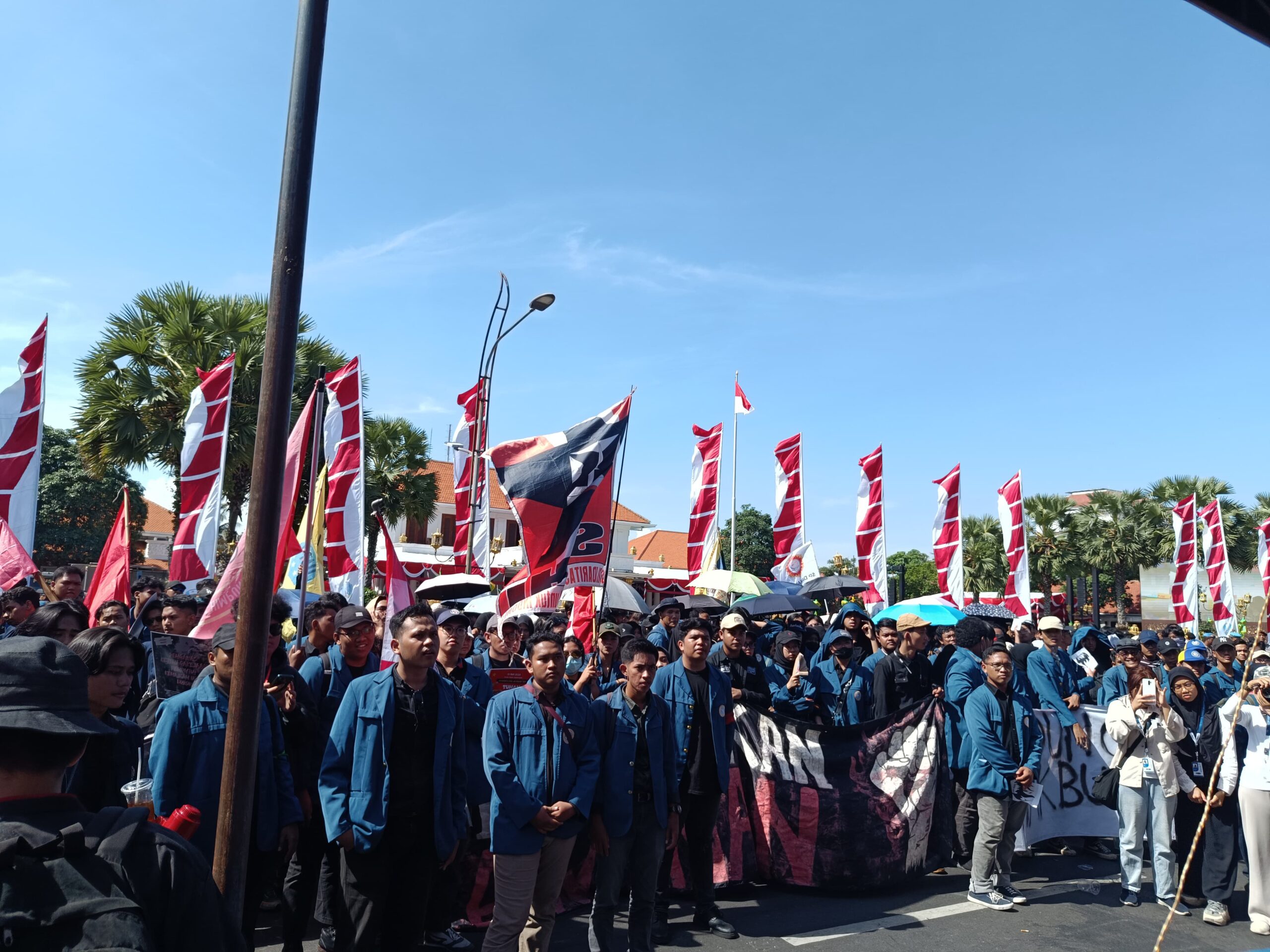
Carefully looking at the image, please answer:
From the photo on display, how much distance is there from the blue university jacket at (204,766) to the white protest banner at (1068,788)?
629cm

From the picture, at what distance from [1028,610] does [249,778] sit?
1486 centimetres

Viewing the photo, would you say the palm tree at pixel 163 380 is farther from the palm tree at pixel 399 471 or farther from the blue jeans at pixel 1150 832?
the blue jeans at pixel 1150 832

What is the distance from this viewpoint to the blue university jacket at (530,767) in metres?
4.52

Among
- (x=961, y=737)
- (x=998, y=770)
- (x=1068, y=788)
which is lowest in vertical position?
(x=1068, y=788)

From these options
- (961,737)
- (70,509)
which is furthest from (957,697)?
(70,509)

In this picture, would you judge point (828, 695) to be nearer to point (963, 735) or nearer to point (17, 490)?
point (963, 735)

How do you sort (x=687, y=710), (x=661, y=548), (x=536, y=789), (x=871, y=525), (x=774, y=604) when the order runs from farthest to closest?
(x=661, y=548)
(x=871, y=525)
(x=774, y=604)
(x=687, y=710)
(x=536, y=789)

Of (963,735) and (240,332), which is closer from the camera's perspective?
(963,735)

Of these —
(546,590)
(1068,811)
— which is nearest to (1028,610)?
(1068,811)

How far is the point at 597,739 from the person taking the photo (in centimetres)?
503

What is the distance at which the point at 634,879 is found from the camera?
5.29 meters

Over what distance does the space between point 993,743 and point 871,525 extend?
12.1m

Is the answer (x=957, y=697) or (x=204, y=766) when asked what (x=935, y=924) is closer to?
(x=957, y=697)

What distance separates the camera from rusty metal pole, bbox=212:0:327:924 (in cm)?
307
